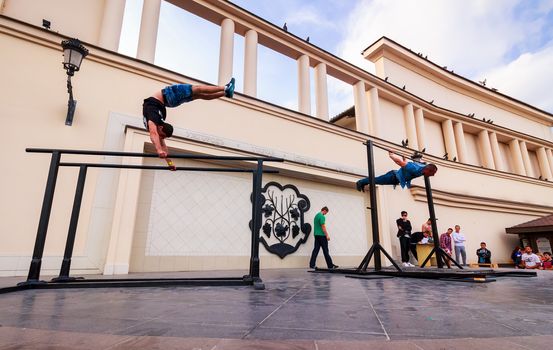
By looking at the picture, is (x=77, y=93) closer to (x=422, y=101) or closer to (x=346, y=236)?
(x=346, y=236)

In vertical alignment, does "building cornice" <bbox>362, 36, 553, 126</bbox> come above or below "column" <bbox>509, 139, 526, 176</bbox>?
above

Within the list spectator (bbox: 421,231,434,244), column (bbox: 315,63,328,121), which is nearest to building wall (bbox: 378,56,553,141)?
column (bbox: 315,63,328,121)

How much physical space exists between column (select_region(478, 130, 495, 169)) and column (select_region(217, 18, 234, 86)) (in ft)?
41.2

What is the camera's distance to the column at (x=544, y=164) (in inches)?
607

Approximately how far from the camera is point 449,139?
1256 centimetres

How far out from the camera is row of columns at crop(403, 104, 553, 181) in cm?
1152

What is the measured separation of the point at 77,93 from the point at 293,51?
632 centimetres

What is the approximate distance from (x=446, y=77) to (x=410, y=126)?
449 centimetres

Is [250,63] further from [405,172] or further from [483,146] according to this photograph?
[483,146]

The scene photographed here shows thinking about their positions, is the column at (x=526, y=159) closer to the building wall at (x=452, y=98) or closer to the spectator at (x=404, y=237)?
the building wall at (x=452, y=98)

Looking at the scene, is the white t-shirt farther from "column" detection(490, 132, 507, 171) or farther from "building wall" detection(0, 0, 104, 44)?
"building wall" detection(0, 0, 104, 44)

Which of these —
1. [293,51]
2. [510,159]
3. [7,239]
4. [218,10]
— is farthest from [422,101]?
[7,239]

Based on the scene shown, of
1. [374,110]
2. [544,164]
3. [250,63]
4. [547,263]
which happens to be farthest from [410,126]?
[544,164]

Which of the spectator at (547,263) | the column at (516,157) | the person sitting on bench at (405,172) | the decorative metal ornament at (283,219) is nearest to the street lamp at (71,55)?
the decorative metal ornament at (283,219)
